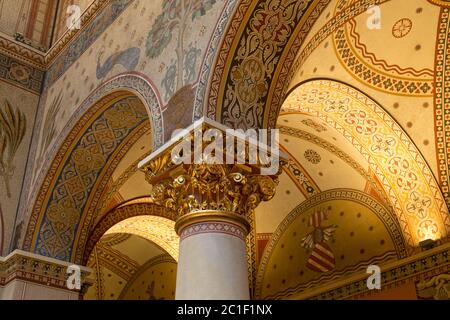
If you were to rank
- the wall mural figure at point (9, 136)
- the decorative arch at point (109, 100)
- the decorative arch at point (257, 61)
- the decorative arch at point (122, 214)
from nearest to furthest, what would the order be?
the decorative arch at point (257, 61)
the decorative arch at point (109, 100)
the wall mural figure at point (9, 136)
the decorative arch at point (122, 214)

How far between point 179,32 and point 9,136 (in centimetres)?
357

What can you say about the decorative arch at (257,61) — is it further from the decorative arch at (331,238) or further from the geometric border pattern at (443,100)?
the decorative arch at (331,238)

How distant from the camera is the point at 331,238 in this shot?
9602 mm

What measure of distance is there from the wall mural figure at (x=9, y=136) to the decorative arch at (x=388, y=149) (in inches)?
141

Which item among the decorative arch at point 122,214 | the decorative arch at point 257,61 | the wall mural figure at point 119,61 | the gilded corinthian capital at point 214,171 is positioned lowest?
the gilded corinthian capital at point 214,171

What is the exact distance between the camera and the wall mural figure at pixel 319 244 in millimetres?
9547

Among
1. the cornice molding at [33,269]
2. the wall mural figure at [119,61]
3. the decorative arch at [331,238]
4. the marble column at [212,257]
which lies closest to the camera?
the marble column at [212,257]

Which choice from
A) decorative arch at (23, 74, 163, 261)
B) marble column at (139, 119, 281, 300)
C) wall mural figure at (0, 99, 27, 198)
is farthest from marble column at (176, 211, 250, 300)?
wall mural figure at (0, 99, 27, 198)

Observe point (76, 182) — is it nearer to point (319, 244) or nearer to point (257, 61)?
point (257, 61)

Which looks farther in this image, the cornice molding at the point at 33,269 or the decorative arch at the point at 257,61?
the cornice molding at the point at 33,269

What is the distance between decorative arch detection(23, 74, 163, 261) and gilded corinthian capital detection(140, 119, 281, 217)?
2367 mm

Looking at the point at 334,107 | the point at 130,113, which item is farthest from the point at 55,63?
the point at 334,107

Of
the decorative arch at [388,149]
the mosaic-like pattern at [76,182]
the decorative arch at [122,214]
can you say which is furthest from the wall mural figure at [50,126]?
the decorative arch at [388,149]
